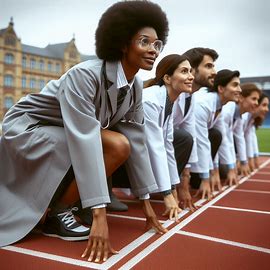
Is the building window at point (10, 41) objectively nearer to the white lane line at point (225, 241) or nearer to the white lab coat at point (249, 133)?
the white lab coat at point (249, 133)

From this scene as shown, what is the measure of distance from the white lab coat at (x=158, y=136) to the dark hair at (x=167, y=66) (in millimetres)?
93

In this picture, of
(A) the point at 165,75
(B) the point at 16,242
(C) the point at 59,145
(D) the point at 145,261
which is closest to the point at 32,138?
(C) the point at 59,145

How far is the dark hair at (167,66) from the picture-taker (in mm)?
2363

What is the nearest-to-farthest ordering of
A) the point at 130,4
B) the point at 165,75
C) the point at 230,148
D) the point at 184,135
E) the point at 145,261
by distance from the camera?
the point at 145,261
the point at 130,4
the point at 165,75
the point at 184,135
the point at 230,148

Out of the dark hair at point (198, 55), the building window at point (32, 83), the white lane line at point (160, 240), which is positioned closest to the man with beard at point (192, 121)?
the dark hair at point (198, 55)

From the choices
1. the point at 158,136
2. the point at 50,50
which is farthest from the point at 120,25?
the point at 50,50

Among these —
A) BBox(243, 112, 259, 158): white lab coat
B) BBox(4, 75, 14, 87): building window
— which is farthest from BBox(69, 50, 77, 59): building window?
BBox(243, 112, 259, 158): white lab coat

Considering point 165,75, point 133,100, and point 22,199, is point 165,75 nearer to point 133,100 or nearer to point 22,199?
point 133,100

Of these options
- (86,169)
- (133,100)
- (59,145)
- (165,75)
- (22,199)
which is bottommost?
(22,199)

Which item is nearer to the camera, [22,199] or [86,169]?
[86,169]

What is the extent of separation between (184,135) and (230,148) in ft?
3.40

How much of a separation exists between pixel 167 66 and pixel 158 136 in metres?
0.58

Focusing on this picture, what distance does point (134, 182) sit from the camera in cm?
170

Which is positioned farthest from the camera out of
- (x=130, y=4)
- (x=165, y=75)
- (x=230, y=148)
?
(x=230, y=148)
